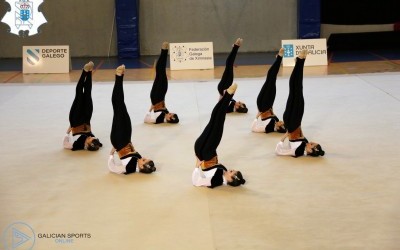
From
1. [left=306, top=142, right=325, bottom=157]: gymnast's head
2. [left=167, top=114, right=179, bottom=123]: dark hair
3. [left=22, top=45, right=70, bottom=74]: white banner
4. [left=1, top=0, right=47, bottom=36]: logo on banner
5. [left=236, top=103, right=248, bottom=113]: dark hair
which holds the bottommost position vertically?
[left=306, top=142, right=325, bottom=157]: gymnast's head

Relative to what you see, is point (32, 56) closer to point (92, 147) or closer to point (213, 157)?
point (92, 147)

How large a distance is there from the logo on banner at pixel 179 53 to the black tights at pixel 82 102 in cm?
623

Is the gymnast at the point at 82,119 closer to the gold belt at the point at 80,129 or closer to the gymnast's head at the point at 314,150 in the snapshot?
the gold belt at the point at 80,129

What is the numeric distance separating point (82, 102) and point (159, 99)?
61.0 inches

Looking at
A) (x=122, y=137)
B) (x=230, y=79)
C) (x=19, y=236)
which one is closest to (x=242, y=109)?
(x=230, y=79)

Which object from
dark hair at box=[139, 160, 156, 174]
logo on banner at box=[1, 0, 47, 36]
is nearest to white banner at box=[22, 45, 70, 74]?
logo on banner at box=[1, 0, 47, 36]

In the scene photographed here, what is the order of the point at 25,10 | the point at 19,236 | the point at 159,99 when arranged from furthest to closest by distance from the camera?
the point at 25,10, the point at 159,99, the point at 19,236

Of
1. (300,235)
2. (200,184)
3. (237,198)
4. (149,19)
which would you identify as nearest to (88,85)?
(200,184)

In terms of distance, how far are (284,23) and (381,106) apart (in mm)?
7233

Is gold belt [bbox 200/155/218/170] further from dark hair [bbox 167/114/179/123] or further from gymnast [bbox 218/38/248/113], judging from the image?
dark hair [bbox 167/114/179/123]

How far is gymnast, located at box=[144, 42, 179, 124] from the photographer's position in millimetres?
8219

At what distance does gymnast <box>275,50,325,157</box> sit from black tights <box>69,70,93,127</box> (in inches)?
91.7

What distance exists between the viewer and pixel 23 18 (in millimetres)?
15781

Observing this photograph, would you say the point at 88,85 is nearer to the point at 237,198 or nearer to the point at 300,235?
the point at 237,198
